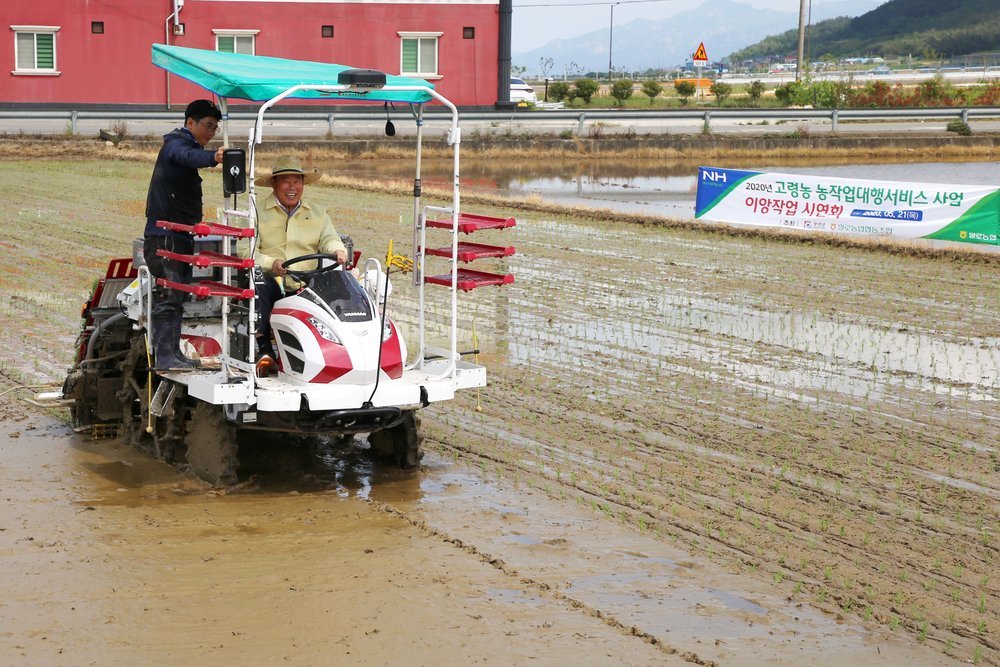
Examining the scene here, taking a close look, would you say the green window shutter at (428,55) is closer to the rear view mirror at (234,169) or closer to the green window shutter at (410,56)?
the green window shutter at (410,56)

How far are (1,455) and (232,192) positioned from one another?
2791 mm

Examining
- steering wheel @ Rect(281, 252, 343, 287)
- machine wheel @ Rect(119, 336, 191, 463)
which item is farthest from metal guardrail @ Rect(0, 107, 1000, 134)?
steering wheel @ Rect(281, 252, 343, 287)

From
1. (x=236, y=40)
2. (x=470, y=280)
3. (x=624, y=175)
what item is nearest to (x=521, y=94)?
(x=236, y=40)

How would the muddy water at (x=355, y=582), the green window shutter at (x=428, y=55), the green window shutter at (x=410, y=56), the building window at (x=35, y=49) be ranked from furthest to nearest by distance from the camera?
1. the green window shutter at (x=428, y=55)
2. the green window shutter at (x=410, y=56)
3. the building window at (x=35, y=49)
4. the muddy water at (x=355, y=582)

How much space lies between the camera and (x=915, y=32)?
497ft

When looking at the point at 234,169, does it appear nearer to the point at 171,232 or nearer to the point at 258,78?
the point at 258,78

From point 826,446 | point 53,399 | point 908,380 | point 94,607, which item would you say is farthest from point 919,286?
point 94,607

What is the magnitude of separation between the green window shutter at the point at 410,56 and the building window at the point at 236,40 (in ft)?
16.1

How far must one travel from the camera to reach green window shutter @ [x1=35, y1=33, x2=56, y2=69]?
40.0 m

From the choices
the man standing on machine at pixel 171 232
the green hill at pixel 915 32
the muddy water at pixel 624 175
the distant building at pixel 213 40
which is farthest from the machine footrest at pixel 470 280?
the green hill at pixel 915 32

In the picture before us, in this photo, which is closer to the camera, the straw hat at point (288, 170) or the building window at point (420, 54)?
the straw hat at point (288, 170)

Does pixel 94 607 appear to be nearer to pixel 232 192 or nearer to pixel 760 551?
pixel 232 192

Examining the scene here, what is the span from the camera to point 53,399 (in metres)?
9.44

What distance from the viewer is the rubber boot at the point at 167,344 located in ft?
26.6
